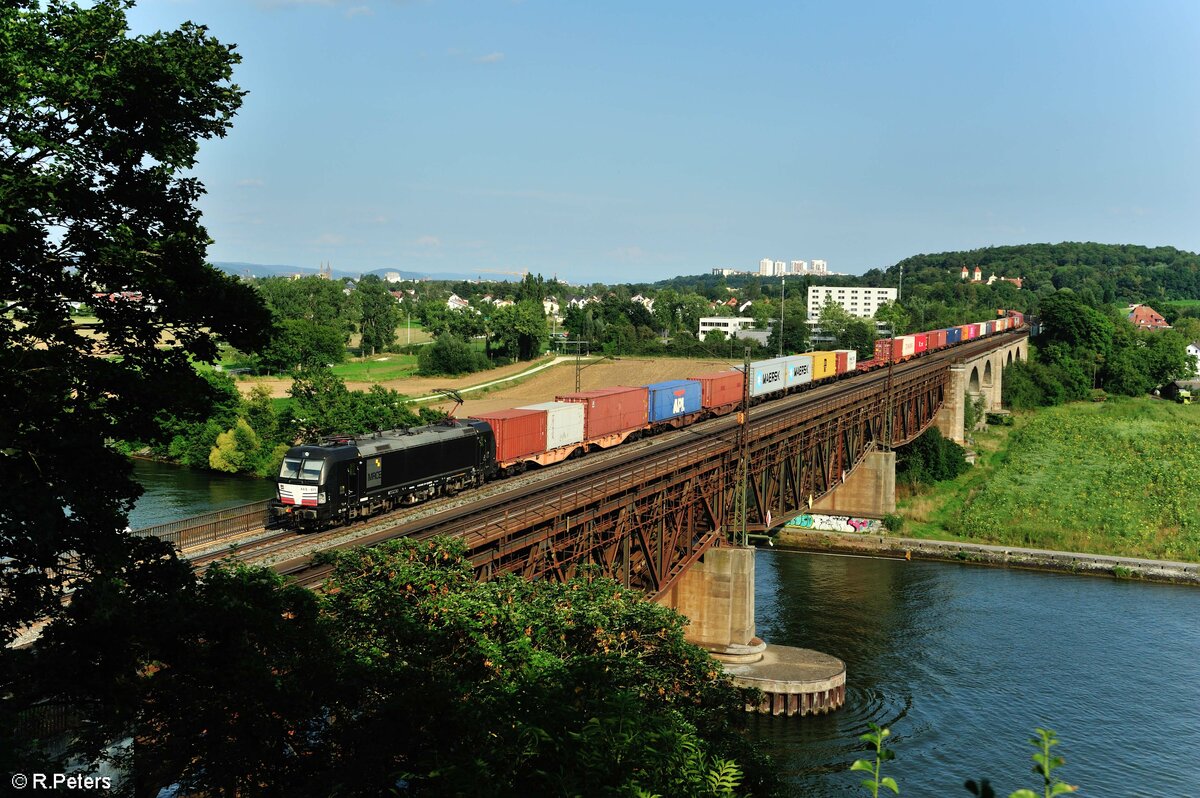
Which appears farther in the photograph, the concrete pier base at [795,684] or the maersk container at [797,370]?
the maersk container at [797,370]

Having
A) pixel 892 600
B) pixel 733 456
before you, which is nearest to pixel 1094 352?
pixel 892 600

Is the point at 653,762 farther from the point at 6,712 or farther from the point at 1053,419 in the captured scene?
the point at 1053,419

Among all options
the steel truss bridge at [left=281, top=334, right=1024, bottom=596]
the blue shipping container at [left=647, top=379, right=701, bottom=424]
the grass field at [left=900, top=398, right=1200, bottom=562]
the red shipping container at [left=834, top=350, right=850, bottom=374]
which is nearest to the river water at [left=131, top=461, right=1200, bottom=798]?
the steel truss bridge at [left=281, top=334, right=1024, bottom=596]

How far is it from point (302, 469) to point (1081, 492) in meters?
71.9

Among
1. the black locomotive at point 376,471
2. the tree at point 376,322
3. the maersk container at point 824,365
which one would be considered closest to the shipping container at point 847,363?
the maersk container at point 824,365

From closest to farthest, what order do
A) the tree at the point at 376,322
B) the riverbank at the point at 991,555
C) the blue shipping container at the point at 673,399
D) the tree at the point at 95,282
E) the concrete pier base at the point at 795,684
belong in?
the tree at the point at 95,282, the concrete pier base at the point at 795,684, the blue shipping container at the point at 673,399, the riverbank at the point at 991,555, the tree at the point at 376,322

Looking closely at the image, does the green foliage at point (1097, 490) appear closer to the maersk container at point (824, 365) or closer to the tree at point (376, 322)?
the maersk container at point (824, 365)

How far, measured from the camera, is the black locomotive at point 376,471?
34.8 metres

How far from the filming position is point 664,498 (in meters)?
41.8

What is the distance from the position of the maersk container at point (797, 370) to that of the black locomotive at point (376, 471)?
43.9m

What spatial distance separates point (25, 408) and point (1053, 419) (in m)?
120

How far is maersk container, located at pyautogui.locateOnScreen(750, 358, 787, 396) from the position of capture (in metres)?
75.5

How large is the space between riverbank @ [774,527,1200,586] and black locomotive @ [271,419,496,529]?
127 feet

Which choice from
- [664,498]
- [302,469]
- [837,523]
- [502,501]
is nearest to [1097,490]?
[837,523]
